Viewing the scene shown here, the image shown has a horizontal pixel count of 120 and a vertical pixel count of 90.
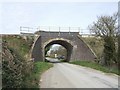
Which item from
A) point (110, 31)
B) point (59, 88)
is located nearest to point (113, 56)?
point (110, 31)

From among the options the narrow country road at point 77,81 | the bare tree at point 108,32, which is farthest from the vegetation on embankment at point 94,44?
the narrow country road at point 77,81

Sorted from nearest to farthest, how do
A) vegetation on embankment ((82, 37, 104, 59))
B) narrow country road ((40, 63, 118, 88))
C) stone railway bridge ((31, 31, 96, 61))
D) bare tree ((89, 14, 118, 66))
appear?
narrow country road ((40, 63, 118, 88)) → bare tree ((89, 14, 118, 66)) → vegetation on embankment ((82, 37, 104, 59)) → stone railway bridge ((31, 31, 96, 61))

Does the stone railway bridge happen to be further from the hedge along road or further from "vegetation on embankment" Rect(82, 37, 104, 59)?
the hedge along road

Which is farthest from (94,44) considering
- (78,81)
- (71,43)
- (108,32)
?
(78,81)

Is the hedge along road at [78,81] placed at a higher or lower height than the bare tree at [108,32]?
lower

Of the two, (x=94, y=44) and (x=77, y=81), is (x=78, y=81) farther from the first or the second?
(x=94, y=44)

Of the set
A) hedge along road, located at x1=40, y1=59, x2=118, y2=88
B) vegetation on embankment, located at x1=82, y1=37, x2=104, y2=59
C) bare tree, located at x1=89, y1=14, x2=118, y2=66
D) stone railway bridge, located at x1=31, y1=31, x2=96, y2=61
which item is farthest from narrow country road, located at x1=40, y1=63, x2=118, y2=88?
stone railway bridge, located at x1=31, y1=31, x2=96, y2=61

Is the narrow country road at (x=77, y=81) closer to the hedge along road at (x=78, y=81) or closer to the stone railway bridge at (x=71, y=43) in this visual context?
the hedge along road at (x=78, y=81)

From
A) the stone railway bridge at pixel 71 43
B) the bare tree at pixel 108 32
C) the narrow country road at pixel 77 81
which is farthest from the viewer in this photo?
the stone railway bridge at pixel 71 43

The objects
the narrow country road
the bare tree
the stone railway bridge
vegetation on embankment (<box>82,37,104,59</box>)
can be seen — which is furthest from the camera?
the stone railway bridge

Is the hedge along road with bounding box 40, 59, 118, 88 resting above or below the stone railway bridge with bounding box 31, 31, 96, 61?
below

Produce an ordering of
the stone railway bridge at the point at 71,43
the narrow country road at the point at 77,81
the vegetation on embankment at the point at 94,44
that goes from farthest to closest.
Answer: the stone railway bridge at the point at 71,43, the vegetation on embankment at the point at 94,44, the narrow country road at the point at 77,81

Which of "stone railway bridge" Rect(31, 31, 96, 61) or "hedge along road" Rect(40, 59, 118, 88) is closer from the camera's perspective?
"hedge along road" Rect(40, 59, 118, 88)

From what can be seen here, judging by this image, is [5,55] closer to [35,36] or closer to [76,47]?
[35,36]
